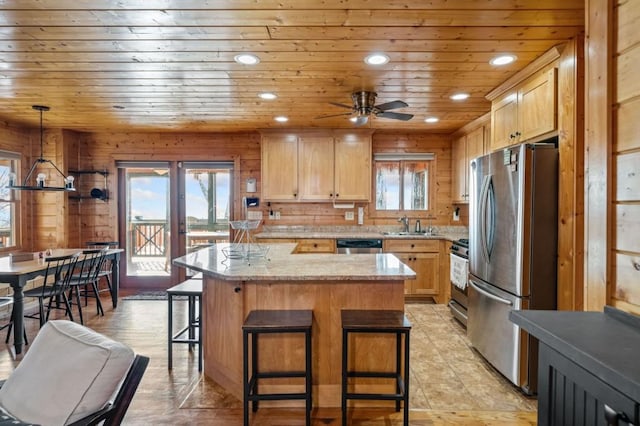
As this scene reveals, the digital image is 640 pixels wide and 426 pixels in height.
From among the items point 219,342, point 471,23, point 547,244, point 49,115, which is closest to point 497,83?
point 471,23

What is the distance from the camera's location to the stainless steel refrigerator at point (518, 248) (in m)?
2.46

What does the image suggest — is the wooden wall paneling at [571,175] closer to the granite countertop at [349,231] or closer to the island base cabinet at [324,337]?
the island base cabinet at [324,337]

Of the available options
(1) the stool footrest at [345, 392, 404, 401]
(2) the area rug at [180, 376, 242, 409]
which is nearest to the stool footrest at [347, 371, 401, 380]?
(1) the stool footrest at [345, 392, 404, 401]

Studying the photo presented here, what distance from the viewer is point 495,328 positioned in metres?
2.79

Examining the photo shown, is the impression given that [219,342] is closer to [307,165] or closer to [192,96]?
[192,96]

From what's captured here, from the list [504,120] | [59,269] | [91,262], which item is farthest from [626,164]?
[91,262]

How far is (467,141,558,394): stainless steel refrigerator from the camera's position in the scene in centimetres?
246

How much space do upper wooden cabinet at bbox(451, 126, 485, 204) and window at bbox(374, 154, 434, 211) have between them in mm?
409

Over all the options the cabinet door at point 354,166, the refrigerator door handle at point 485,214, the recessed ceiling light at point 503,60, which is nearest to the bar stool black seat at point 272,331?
the refrigerator door handle at point 485,214

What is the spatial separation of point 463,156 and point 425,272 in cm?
171

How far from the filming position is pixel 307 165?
4.95 metres

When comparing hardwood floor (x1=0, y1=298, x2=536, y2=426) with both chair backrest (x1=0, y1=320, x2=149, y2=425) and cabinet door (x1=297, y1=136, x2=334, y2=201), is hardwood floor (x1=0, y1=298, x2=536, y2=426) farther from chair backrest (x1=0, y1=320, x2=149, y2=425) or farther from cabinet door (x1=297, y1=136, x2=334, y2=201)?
cabinet door (x1=297, y1=136, x2=334, y2=201)

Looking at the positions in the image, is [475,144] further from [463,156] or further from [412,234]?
[412,234]

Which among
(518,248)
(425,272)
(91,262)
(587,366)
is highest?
(518,248)
